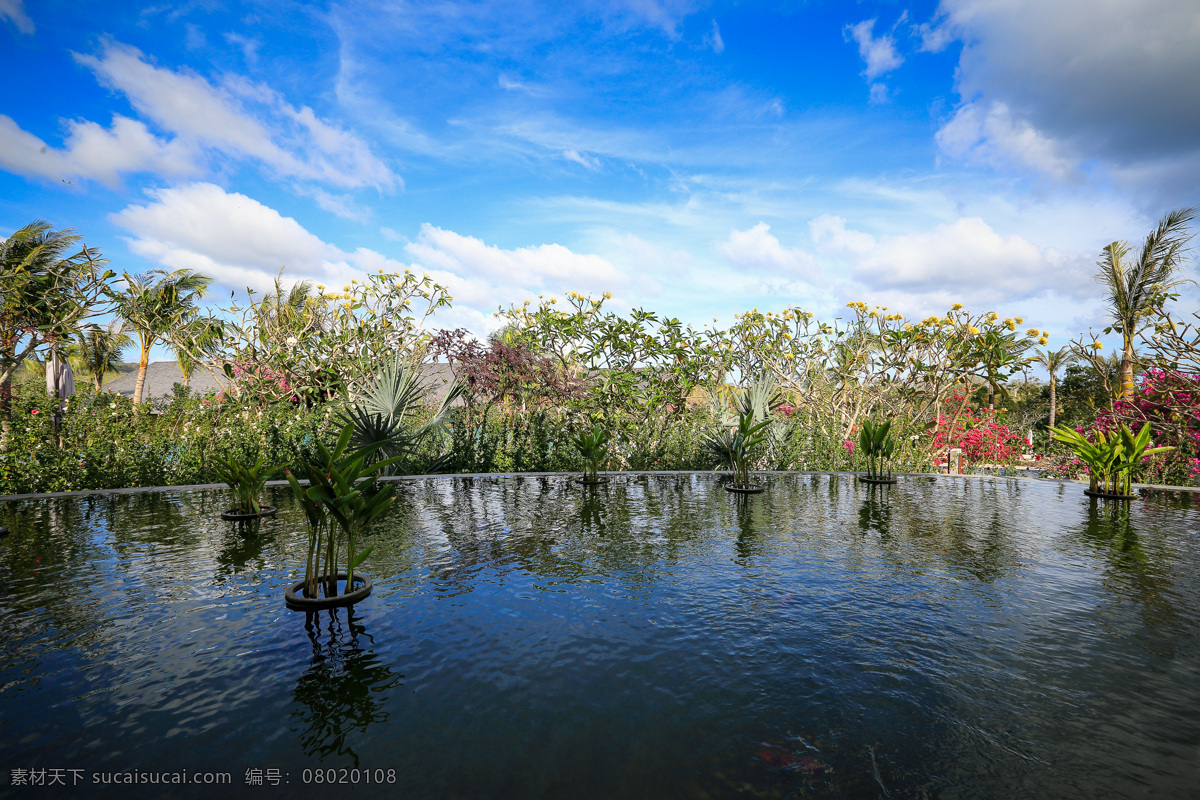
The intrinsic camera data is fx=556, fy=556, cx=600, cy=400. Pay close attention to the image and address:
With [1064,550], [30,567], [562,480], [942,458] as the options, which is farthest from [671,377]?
[30,567]

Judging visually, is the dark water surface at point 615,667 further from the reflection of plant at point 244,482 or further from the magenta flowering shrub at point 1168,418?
the magenta flowering shrub at point 1168,418

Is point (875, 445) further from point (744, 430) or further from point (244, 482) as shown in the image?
point (244, 482)

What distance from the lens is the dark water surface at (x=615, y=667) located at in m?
2.16

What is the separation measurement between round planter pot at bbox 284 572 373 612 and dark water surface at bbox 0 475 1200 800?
0.30 feet

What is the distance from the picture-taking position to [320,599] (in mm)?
3660

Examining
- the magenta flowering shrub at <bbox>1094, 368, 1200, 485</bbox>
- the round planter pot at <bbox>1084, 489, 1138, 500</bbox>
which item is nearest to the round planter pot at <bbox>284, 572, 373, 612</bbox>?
the round planter pot at <bbox>1084, 489, 1138, 500</bbox>

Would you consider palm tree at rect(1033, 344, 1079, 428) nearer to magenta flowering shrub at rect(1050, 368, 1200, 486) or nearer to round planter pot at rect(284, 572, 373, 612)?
magenta flowering shrub at rect(1050, 368, 1200, 486)

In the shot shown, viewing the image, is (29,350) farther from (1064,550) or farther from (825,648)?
(1064,550)

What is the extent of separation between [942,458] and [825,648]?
42.9ft

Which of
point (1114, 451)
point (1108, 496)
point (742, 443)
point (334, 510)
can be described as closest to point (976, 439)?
point (1108, 496)

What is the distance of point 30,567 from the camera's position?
4523 mm

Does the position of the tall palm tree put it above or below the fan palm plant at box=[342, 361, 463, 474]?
above

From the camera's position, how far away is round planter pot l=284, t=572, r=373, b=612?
12.0 feet

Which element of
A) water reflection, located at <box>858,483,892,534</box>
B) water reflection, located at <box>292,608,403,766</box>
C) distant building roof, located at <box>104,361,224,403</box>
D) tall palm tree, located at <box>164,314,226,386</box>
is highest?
distant building roof, located at <box>104,361,224,403</box>
